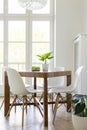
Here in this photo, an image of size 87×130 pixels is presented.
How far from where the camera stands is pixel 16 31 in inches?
275

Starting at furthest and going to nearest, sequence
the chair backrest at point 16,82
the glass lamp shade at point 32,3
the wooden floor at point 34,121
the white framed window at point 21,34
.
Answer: the white framed window at point 21,34, the glass lamp shade at point 32,3, the chair backrest at point 16,82, the wooden floor at point 34,121

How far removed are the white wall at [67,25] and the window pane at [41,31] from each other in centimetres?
42

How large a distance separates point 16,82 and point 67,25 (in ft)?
10.1

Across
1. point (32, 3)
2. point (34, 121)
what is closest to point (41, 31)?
point (32, 3)

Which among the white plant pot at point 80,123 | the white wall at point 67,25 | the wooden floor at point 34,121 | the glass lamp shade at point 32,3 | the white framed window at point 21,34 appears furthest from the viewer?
the white framed window at point 21,34

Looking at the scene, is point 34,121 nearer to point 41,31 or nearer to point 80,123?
point 80,123

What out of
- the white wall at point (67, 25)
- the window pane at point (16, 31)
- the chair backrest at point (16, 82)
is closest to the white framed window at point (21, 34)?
the window pane at point (16, 31)

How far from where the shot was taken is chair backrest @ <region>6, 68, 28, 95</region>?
4.07m

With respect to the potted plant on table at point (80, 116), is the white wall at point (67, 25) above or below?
above

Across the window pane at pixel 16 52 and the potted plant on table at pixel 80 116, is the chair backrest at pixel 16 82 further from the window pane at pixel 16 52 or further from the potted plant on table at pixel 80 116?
the window pane at pixel 16 52

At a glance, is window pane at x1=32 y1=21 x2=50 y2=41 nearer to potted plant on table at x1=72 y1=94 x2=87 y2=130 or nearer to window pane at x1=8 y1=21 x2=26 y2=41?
window pane at x1=8 y1=21 x2=26 y2=41

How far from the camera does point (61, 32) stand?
6.70 metres

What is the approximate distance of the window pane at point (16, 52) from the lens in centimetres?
693

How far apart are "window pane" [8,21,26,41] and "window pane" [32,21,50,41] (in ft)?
0.88
